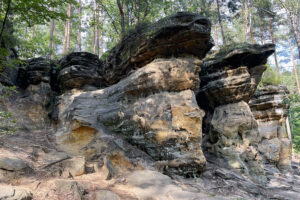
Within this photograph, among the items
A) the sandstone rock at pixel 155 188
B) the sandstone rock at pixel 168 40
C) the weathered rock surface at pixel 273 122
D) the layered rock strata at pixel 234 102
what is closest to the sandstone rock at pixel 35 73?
the sandstone rock at pixel 168 40

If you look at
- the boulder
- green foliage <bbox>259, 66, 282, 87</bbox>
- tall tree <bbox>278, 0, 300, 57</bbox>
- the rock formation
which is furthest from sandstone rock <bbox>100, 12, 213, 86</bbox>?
green foliage <bbox>259, 66, 282, 87</bbox>

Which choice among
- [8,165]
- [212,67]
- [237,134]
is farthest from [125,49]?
[237,134]

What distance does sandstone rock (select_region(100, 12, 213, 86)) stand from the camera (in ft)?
28.3

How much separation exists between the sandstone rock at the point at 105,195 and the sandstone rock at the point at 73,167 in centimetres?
132

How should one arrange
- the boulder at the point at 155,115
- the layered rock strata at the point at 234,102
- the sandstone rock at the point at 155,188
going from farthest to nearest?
1. the layered rock strata at the point at 234,102
2. the boulder at the point at 155,115
3. the sandstone rock at the point at 155,188

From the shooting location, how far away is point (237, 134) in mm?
11227

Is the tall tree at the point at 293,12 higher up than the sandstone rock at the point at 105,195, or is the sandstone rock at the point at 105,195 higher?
the tall tree at the point at 293,12

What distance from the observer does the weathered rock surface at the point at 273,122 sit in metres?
14.6

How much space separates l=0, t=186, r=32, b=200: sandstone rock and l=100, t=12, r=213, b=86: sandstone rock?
7.49m

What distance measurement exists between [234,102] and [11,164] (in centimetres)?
1190

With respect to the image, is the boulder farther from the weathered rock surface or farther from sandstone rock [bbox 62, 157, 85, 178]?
the weathered rock surface

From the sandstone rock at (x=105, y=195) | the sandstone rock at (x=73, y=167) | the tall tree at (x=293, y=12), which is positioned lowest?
the sandstone rock at (x=105, y=195)

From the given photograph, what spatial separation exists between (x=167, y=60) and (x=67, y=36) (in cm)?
1314

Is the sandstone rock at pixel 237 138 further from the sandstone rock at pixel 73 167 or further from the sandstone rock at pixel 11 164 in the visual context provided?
the sandstone rock at pixel 11 164
